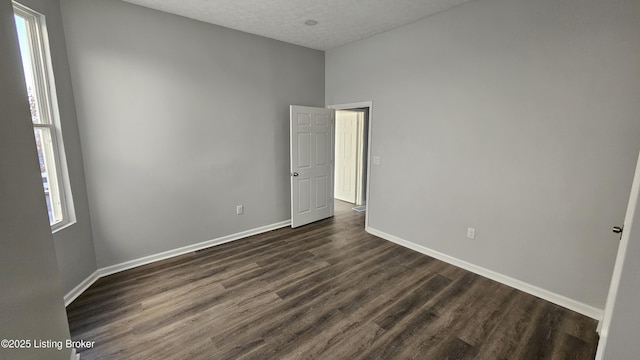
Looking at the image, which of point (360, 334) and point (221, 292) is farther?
point (221, 292)

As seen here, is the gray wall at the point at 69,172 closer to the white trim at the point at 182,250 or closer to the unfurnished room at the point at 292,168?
Answer: the unfurnished room at the point at 292,168

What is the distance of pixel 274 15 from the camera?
2926 mm

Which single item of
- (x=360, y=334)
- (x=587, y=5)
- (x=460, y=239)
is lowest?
(x=360, y=334)

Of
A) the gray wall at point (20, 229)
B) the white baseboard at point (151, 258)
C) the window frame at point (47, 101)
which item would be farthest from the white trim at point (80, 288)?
the gray wall at point (20, 229)

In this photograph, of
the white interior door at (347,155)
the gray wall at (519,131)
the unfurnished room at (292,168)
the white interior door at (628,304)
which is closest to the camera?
the white interior door at (628,304)

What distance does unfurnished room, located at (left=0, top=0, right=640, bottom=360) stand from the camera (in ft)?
5.87

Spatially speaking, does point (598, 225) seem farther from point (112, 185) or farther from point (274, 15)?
point (112, 185)

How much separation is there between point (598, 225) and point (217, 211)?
13.3ft

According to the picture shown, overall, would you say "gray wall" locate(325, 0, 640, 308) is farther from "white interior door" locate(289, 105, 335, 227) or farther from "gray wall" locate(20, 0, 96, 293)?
"gray wall" locate(20, 0, 96, 293)

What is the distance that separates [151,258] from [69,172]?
127 cm

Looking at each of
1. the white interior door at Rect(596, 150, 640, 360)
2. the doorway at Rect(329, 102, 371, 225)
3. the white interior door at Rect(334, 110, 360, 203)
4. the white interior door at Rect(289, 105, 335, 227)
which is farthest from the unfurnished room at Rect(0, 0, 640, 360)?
the white interior door at Rect(334, 110, 360, 203)

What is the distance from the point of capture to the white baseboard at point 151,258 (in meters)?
2.41

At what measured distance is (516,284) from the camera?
8.48 ft

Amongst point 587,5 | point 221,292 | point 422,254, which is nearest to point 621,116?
point 587,5
